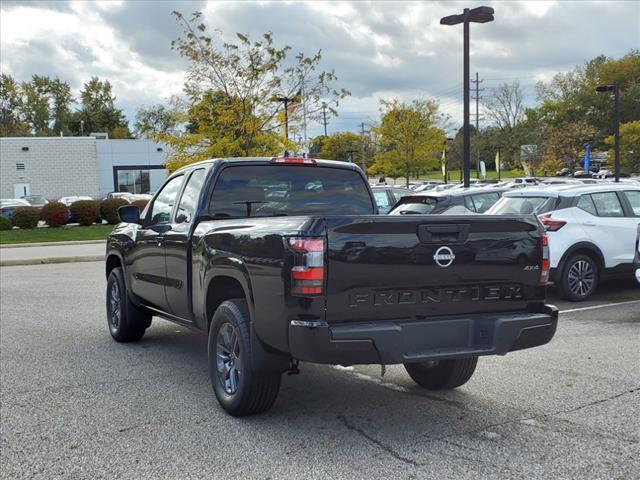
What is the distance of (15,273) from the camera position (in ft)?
50.4

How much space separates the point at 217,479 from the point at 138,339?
14.1ft

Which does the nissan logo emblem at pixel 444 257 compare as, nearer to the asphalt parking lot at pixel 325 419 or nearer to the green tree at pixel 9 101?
the asphalt parking lot at pixel 325 419

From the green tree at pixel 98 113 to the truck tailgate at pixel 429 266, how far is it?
10438 cm

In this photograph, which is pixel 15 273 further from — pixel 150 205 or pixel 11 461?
pixel 11 461

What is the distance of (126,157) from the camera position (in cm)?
5459

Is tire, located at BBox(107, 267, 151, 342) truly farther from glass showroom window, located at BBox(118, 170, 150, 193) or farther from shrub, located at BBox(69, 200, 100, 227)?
glass showroom window, located at BBox(118, 170, 150, 193)

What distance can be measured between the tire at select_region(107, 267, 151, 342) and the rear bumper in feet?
12.7

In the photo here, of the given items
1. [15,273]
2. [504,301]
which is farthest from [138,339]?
[15,273]

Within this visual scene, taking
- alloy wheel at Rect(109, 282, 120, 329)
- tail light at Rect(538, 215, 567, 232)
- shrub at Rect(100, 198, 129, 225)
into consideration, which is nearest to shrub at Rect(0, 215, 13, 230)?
shrub at Rect(100, 198, 129, 225)

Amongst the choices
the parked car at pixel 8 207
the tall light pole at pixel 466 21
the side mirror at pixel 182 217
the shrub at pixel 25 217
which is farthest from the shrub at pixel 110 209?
the side mirror at pixel 182 217

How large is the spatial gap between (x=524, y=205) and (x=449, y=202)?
1.80m

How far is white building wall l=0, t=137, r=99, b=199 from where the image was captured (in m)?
49.7

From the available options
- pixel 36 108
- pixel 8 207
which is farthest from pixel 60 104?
pixel 8 207

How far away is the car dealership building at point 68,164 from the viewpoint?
4975 centimetres
